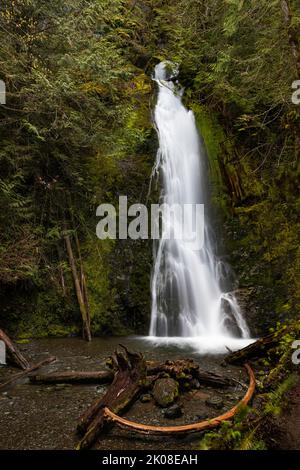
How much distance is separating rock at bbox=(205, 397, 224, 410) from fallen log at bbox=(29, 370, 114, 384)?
1.43 metres

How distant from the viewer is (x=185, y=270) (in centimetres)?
802

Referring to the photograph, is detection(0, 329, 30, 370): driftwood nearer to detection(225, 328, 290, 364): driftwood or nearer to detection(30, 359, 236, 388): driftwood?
detection(30, 359, 236, 388): driftwood

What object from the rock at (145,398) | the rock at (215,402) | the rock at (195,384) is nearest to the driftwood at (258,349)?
the rock at (195,384)

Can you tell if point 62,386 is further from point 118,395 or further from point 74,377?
point 118,395

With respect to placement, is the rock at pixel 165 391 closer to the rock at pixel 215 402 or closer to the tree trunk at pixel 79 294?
the rock at pixel 215 402

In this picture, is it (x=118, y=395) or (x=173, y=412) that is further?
(x=118, y=395)

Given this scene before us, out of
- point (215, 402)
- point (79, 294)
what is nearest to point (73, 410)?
point (215, 402)

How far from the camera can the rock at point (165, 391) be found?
3.87 m

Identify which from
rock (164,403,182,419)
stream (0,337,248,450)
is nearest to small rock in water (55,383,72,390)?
stream (0,337,248,450)

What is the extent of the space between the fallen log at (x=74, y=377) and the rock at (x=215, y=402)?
1426 millimetres

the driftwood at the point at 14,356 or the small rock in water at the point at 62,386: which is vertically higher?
the driftwood at the point at 14,356

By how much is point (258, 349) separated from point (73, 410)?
2.98 meters

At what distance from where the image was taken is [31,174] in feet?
25.5
